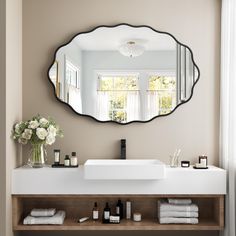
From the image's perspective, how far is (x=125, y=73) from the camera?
3.74 meters

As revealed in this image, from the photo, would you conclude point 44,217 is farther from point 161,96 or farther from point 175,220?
point 161,96

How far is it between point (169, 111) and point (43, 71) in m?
1.20

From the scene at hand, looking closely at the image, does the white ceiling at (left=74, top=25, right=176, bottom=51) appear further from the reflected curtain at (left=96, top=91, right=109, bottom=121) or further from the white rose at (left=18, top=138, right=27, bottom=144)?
the white rose at (left=18, top=138, right=27, bottom=144)

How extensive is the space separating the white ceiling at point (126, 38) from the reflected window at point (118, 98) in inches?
12.1

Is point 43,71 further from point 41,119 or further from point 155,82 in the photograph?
point 155,82

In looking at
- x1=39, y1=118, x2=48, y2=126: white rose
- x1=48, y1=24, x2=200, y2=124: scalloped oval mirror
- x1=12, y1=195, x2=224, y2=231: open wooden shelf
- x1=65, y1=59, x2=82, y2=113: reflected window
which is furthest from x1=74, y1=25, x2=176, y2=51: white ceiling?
x1=12, y1=195, x2=224, y2=231: open wooden shelf

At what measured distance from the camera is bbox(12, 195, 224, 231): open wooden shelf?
3367mm

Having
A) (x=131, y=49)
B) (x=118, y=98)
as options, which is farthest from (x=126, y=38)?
(x=118, y=98)

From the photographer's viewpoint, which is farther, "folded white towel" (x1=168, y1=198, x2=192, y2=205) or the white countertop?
"folded white towel" (x1=168, y1=198, x2=192, y2=205)

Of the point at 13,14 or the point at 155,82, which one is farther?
the point at 155,82

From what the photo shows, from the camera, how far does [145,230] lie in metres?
3.67

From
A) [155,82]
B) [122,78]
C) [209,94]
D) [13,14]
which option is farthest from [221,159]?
[13,14]

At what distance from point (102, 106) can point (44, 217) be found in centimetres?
109

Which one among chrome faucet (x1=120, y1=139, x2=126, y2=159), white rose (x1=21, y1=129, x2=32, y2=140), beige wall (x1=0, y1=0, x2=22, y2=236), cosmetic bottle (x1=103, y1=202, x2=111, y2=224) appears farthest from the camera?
chrome faucet (x1=120, y1=139, x2=126, y2=159)
